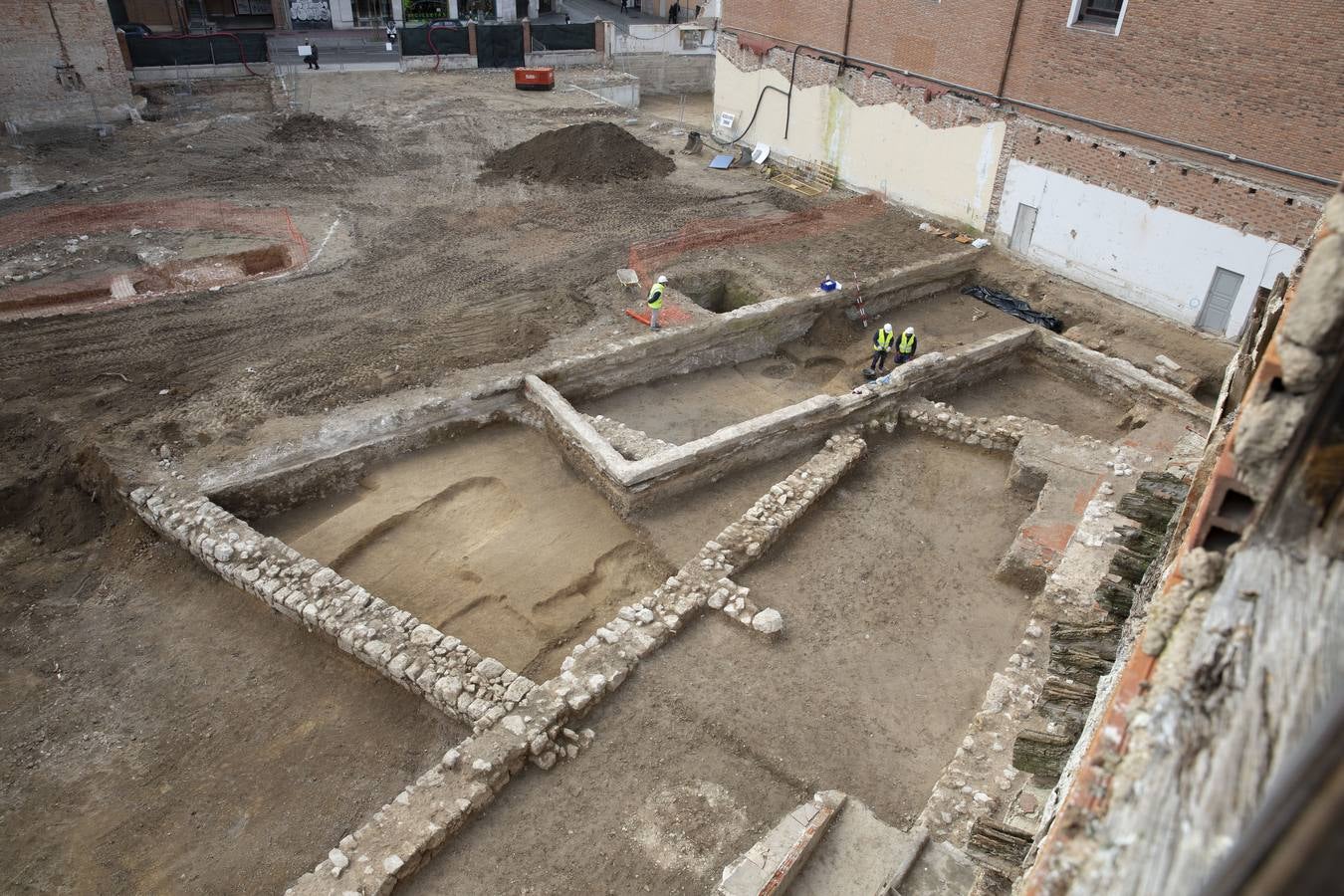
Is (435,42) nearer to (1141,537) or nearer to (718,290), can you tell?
(718,290)

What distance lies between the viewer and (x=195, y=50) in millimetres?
26250

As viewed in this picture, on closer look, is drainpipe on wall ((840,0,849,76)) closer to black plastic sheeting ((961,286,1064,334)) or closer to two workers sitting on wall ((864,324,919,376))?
black plastic sheeting ((961,286,1064,334))

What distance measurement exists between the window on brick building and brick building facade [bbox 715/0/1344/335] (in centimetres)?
3

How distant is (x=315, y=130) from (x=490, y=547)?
17133 mm

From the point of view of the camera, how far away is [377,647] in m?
7.89

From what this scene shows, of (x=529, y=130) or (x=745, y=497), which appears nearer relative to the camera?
(x=745, y=497)

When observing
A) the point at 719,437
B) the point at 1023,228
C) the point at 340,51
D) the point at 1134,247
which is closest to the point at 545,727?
the point at 719,437

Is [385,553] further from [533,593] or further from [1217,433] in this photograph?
[1217,433]

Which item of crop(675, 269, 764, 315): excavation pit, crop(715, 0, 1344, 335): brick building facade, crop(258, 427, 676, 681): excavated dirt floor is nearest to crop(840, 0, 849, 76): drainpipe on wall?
crop(715, 0, 1344, 335): brick building facade

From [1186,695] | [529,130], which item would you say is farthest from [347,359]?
[529,130]

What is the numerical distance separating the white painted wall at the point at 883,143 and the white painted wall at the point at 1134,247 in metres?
0.85

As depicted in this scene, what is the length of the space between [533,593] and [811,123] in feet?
56.4

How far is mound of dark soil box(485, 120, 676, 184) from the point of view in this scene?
20.2 meters

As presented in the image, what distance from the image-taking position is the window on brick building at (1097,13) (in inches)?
598
